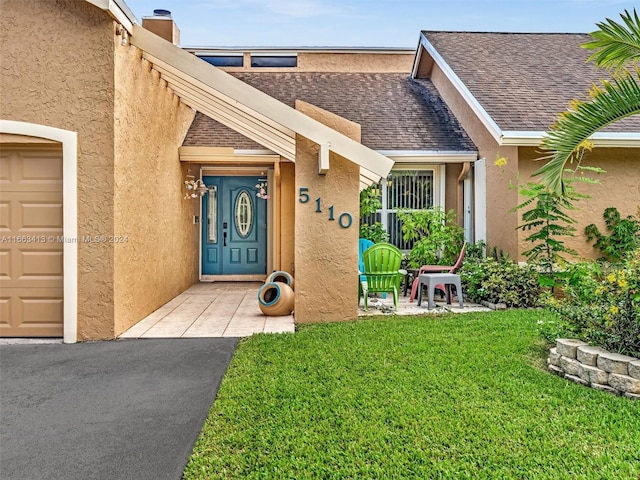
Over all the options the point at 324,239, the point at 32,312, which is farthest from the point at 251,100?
the point at 32,312

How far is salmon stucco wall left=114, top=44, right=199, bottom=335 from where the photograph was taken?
6086 mm

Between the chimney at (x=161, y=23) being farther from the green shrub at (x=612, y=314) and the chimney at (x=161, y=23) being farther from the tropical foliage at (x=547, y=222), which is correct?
the green shrub at (x=612, y=314)

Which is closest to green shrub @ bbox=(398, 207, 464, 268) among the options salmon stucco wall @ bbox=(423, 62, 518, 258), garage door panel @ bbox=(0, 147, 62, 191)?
salmon stucco wall @ bbox=(423, 62, 518, 258)

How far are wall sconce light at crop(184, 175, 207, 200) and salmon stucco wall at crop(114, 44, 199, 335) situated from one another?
0.33 metres

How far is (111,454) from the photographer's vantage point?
3004 millimetres

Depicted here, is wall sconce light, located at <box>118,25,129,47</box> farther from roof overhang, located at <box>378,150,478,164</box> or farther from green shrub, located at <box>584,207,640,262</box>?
green shrub, located at <box>584,207,640,262</box>

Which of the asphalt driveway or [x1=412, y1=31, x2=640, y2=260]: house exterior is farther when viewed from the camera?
[x1=412, y1=31, x2=640, y2=260]: house exterior

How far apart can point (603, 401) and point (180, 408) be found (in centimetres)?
351

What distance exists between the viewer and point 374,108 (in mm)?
11680

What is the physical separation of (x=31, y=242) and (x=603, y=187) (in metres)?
9.88

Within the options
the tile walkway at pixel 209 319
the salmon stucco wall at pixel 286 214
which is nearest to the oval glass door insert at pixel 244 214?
the salmon stucco wall at pixel 286 214

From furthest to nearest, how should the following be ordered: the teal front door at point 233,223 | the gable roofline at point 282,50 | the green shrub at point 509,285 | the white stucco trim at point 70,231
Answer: the gable roofline at point 282,50 < the teal front door at point 233,223 < the green shrub at point 509,285 < the white stucco trim at point 70,231

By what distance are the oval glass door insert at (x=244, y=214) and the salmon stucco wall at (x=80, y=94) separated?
252 inches

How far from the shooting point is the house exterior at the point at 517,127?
338 inches
